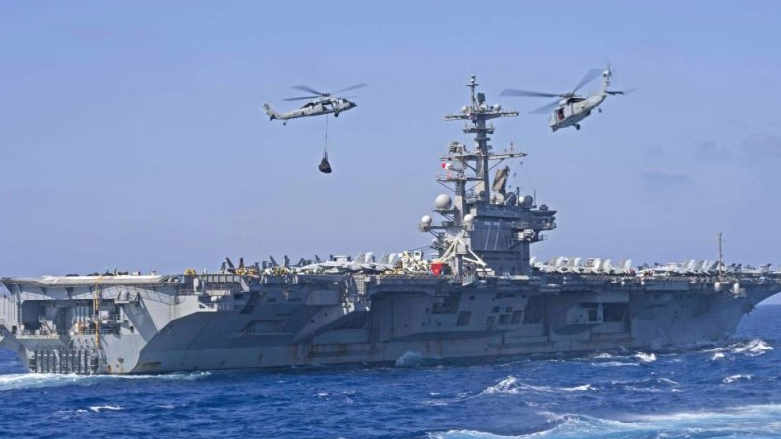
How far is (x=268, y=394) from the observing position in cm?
2831

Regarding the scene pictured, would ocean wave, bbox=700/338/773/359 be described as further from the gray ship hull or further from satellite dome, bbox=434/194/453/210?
satellite dome, bbox=434/194/453/210

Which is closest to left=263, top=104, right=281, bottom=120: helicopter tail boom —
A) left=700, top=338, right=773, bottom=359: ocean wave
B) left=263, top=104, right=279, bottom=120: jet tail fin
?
left=263, top=104, right=279, bottom=120: jet tail fin

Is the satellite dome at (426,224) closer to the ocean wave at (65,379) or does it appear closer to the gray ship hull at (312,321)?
the gray ship hull at (312,321)

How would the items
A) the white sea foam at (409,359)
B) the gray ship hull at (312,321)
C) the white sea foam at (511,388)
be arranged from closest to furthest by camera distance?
1. the white sea foam at (511,388)
2. the gray ship hull at (312,321)
3. the white sea foam at (409,359)

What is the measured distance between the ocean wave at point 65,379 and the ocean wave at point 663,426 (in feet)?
35.9

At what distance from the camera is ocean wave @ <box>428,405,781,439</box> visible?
2164cm

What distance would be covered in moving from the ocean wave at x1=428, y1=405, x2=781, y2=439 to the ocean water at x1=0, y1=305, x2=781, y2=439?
0.12 ft

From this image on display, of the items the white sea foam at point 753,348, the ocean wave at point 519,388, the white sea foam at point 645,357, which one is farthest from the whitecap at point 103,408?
the white sea foam at point 753,348

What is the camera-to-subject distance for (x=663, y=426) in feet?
74.5

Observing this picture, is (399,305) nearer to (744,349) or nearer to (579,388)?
(579,388)

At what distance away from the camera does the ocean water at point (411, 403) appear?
75.1ft

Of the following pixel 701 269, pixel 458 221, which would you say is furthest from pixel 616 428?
pixel 701 269

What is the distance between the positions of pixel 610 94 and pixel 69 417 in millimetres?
15033

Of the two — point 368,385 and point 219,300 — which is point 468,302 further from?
point 219,300
